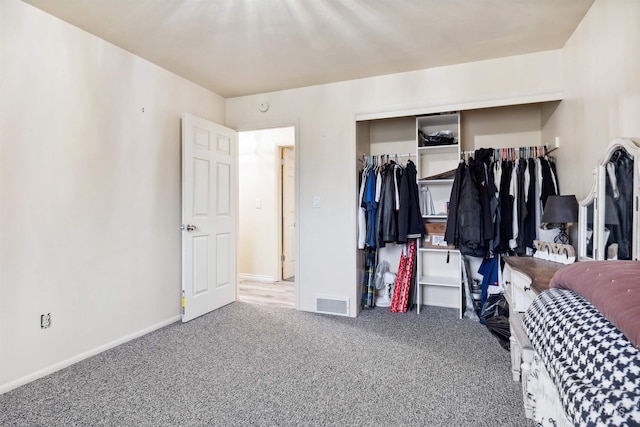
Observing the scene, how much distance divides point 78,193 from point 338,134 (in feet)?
7.15

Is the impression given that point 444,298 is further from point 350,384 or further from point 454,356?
A: point 350,384

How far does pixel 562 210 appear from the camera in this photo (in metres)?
2.18

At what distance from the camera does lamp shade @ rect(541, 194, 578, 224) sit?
7.05ft

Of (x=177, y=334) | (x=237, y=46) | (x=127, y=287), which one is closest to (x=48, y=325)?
(x=127, y=287)

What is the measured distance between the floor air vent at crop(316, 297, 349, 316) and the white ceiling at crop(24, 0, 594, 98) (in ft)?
7.03

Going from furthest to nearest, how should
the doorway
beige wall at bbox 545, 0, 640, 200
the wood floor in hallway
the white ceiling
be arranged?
the doorway, the wood floor in hallway, the white ceiling, beige wall at bbox 545, 0, 640, 200

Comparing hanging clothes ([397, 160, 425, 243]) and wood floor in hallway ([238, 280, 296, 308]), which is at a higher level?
hanging clothes ([397, 160, 425, 243])

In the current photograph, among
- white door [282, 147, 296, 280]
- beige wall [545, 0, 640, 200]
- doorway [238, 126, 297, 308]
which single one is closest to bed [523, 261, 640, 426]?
beige wall [545, 0, 640, 200]

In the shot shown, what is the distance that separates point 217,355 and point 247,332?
0.47 metres

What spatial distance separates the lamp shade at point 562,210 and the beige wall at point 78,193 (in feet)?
9.82

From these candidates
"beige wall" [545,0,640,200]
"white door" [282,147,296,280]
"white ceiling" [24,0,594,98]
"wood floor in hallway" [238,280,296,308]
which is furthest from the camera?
"white door" [282,147,296,280]

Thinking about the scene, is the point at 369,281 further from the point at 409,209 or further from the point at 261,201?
the point at 261,201

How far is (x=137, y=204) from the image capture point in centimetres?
279

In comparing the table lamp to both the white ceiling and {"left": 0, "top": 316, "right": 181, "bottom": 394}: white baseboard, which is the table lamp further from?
{"left": 0, "top": 316, "right": 181, "bottom": 394}: white baseboard
